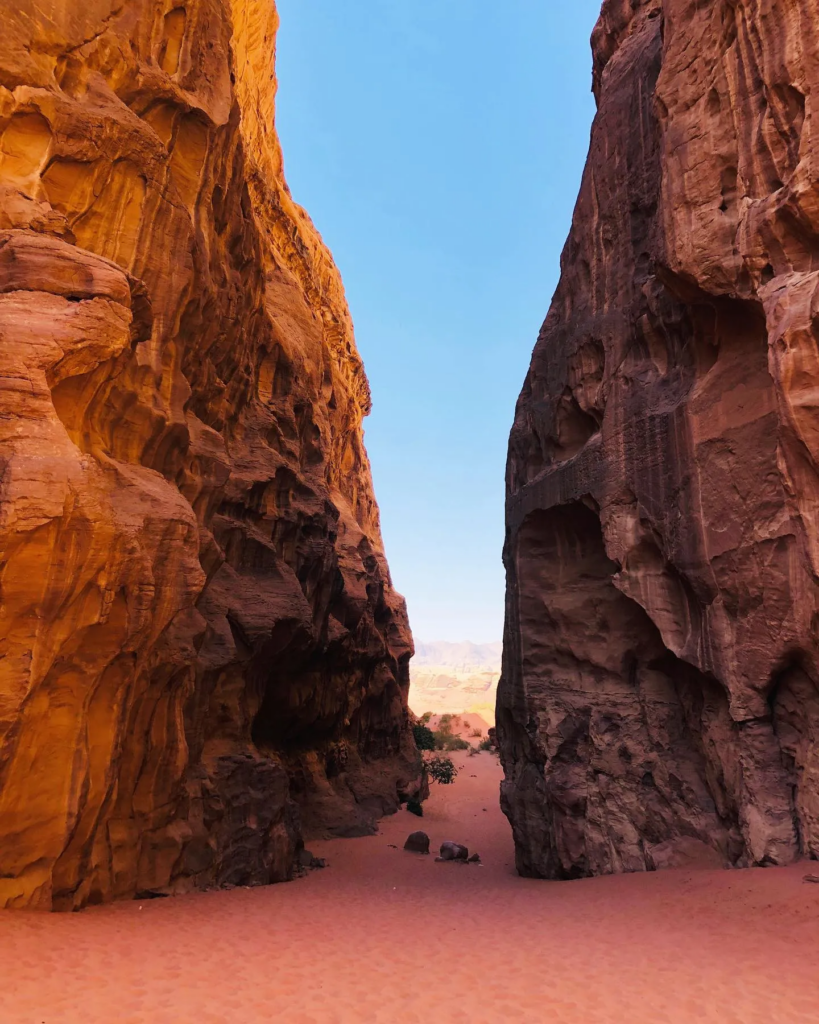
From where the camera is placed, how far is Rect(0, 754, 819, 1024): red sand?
7.14 m

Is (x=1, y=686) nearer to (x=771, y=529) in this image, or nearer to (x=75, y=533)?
(x=75, y=533)

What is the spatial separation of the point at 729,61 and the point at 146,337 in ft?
44.0

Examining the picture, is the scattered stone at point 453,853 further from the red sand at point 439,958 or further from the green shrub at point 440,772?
the green shrub at point 440,772

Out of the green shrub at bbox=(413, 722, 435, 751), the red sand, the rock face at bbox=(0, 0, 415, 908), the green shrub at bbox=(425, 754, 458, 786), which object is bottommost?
the green shrub at bbox=(425, 754, 458, 786)

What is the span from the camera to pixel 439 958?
9305 mm

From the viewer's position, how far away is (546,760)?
18.8 meters

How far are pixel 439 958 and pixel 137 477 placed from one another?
30.2ft

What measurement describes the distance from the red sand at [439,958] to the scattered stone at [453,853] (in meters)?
10.4

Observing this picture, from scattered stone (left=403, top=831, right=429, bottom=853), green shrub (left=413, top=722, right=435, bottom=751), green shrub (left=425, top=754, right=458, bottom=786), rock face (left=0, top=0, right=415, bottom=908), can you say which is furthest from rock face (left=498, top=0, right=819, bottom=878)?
green shrub (left=413, top=722, right=435, bottom=751)

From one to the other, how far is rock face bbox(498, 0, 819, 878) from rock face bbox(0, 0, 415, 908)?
828cm

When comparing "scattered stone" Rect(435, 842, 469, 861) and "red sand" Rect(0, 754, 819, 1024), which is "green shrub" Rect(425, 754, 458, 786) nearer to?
"scattered stone" Rect(435, 842, 469, 861)

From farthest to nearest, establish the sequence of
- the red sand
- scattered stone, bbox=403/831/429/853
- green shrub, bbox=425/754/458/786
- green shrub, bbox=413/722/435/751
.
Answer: green shrub, bbox=413/722/435/751 < green shrub, bbox=425/754/458/786 < scattered stone, bbox=403/831/429/853 < the red sand

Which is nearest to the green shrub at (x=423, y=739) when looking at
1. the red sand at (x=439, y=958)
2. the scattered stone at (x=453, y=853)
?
the scattered stone at (x=453, y=853)

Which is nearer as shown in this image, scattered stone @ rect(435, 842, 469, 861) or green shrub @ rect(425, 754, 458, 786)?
scattered stone @ rect(435, 842, 469, 861)
